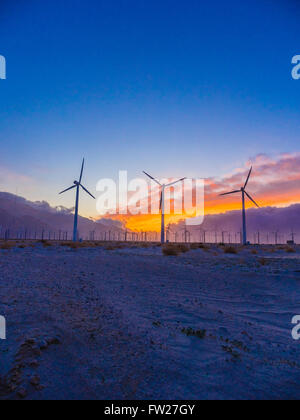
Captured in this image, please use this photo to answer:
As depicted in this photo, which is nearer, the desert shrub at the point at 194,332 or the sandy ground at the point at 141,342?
the sandy ground at the point at 141,342

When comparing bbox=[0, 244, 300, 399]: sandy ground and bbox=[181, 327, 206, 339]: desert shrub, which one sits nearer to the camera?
bbox=[0, 244, 300, 399]: sandy ground

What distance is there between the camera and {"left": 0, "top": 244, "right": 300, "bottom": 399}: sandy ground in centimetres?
513

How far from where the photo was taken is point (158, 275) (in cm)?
1798

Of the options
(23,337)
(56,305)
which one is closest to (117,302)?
(56,305)

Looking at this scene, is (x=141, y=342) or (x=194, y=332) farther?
(x=194, y=332)

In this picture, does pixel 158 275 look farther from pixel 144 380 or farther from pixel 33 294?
pixel 144 380

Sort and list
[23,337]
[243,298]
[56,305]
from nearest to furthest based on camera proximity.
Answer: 1. [23,337]
2. [56,305]
3. [243,298]

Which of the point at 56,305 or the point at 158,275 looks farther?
the point at 158,275

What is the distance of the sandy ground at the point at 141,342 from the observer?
513cm

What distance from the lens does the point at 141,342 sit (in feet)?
23.0
